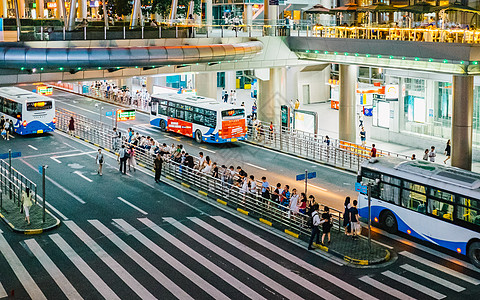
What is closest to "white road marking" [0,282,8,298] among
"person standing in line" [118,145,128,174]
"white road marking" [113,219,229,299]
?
"white road marking" [113,219,229,299]

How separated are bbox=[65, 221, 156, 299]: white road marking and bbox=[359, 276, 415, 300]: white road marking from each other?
6.94 metres

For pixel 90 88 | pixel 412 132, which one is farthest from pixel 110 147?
pixel 90 88

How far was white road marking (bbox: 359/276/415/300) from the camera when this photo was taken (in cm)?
1934

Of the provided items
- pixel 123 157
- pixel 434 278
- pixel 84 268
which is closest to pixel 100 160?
pixel 123 157

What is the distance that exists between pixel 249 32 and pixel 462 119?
15625 millimetres

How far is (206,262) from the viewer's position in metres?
22.3

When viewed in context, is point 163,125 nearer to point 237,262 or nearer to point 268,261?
point 237,262

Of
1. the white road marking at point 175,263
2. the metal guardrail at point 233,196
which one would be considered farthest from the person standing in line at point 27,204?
the metal guardrail at point 233,196

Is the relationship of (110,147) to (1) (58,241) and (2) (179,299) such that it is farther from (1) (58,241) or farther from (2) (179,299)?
(2) (179,299)

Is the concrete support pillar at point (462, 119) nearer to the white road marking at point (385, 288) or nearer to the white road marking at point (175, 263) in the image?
the white road marking at point (385, 288)

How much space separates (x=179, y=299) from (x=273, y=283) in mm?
3156

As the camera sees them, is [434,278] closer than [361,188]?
Yes

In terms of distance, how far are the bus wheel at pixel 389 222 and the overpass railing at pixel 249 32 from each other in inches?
488

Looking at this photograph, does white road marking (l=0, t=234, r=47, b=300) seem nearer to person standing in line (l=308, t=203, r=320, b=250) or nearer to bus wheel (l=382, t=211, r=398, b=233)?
person standing in line (l=308, t=203, r=320, b=250)
